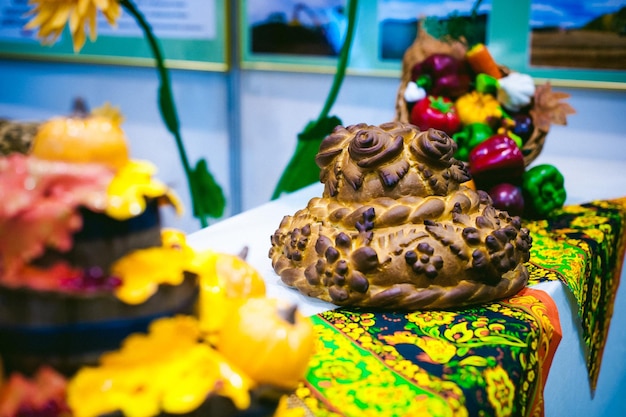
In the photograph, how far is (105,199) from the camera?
56 cm

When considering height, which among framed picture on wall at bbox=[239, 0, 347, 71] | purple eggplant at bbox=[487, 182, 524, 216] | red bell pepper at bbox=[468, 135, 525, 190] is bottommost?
purple eggplant at bbox=[487, 182, 524, 216]

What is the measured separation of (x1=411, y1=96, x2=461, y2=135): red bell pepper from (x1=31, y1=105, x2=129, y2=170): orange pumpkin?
1.24m

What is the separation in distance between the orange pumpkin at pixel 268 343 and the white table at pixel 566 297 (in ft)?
1.28

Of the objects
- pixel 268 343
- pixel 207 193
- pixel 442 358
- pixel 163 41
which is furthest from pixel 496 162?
pixel 163 41

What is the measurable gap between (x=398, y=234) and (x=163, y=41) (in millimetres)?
2127

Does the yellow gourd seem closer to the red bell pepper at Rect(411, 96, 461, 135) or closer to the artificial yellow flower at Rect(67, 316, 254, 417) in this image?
the artificial yellow flower at Rect(67, 316, 254, 417)

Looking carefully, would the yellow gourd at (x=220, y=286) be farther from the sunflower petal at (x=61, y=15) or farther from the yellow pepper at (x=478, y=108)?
the yellow pepper at (x=478, y=108)

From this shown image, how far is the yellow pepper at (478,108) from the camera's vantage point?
5.84ft

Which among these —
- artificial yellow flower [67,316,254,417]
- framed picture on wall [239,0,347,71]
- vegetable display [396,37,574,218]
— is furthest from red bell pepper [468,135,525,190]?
framed picture on wall [239,0,347,71]

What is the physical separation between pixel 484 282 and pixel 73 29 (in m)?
0.79

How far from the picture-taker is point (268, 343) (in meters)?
0.63

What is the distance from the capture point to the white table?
3.90 feet

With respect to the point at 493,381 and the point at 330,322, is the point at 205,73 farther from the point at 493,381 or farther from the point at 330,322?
the point at 493,381

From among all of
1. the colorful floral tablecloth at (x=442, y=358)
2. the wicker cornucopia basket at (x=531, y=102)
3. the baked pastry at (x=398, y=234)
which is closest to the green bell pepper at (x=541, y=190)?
the wicker cornucopia basket at (x=531, y=102)
